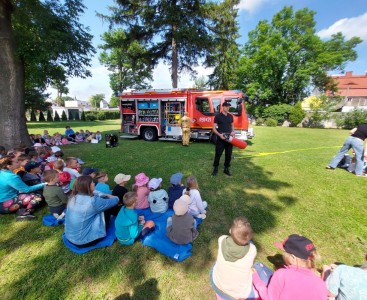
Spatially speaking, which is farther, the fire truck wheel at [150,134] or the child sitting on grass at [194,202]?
the fire truck wheel at [150,134]

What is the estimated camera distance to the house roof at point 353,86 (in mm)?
39594

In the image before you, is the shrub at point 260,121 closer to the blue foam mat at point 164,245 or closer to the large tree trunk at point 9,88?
the large tree trunk at point 9,88

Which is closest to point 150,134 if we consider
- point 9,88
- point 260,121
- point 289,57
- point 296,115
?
point 9,88

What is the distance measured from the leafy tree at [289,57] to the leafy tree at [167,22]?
14912 millimetres

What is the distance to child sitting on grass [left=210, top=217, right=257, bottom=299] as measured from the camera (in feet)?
6.27

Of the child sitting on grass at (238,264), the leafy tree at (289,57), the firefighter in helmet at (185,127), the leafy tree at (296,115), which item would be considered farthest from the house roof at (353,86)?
the child sitting on grass at (238,264)

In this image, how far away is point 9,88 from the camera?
23.9ft

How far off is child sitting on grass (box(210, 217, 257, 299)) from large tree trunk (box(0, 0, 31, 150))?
30.9ft

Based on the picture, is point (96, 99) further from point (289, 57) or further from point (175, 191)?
point (175, 191)

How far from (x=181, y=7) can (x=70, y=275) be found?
1839 cm

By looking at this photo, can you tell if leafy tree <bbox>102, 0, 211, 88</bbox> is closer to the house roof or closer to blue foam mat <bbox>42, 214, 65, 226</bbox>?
blue foam mat <bbox>42, 214, 65, 226</bbox>

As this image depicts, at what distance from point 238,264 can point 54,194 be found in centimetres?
324

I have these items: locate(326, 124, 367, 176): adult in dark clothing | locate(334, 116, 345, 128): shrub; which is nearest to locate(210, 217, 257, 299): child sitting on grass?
locate(326, 124, 367, 176): adult in dark clothing

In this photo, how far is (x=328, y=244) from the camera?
295 cm
